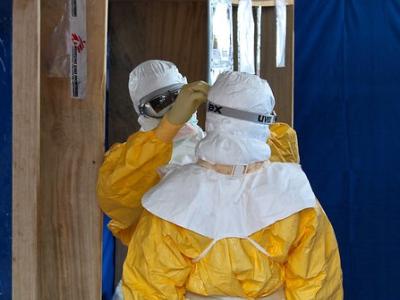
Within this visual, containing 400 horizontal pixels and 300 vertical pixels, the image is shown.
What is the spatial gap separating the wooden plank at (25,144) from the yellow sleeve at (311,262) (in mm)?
669

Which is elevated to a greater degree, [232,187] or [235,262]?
[232,187]

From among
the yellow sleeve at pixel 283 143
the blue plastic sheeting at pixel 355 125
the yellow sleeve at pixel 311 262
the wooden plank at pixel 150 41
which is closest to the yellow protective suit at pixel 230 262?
the yellow sleeve at pixel 311 262

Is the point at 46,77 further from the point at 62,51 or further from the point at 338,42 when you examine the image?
the point at 338,42

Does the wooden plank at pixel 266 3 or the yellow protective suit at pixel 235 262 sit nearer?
the yellow protective suit at pixel 235 262

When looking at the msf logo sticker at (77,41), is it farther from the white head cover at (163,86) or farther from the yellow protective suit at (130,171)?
the white head cover at (163,86)

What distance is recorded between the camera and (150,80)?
235 cm

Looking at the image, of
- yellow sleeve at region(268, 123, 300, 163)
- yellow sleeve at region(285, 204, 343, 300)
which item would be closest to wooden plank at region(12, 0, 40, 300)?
yellow sleeve at region(285, 204, 343, 300)

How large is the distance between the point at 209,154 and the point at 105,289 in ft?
4.85

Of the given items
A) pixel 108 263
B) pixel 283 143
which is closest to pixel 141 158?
pixel 283 143

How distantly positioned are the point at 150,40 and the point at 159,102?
102 centimetres

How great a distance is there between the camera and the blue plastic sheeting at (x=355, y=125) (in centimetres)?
385
